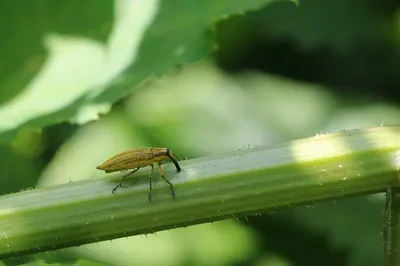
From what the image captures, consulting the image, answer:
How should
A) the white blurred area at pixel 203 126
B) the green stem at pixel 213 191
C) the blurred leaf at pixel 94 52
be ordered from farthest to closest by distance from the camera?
the white blurred area at pixel 203 126, the blurred leaf at pixel 94 52, the green stem at pixel 213 191

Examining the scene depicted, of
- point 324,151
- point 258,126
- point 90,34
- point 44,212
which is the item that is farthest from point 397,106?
point 44,212

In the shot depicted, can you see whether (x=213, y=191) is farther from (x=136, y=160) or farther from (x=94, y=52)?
(x=94, y=52)

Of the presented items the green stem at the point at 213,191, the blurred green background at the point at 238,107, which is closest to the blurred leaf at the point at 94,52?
the blurred green background at the point at 238,107

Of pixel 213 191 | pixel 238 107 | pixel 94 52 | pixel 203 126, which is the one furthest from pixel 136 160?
pixel 238 107

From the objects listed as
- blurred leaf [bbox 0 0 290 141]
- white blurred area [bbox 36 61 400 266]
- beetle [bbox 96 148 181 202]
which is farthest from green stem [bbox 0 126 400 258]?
white blurred area [bbox 36 61 400 266]

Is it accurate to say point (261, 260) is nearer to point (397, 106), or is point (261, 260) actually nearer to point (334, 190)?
point (397, 106)

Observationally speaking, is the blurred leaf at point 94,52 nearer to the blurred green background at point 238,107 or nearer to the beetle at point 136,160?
the blurred green background at point 238,107
